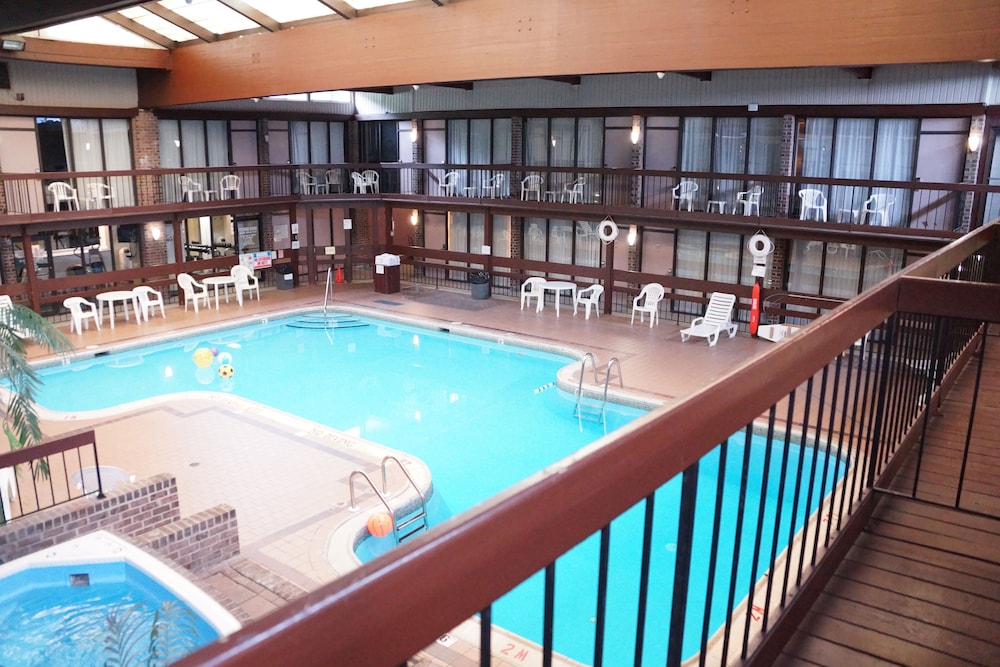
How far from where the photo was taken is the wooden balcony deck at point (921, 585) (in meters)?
2.79

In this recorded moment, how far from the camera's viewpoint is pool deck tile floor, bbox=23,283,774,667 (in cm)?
847

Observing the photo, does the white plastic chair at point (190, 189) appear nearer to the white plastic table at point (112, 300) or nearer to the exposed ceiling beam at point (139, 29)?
the white plastic table at point (112, 300)

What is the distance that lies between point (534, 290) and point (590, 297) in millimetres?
2051

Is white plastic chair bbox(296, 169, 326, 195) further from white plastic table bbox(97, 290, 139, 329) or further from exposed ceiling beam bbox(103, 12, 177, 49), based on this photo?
white plastic table bbox(97, 290, 139, 329)

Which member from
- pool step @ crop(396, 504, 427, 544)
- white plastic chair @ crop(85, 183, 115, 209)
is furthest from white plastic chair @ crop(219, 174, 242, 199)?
pool step @ crop(396, 504, 427, 544)

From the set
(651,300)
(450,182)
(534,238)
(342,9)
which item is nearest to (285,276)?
(450,182)

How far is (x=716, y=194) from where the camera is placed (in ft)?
63.1

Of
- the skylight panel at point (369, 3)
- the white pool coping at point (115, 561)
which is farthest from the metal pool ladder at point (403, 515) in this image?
the skylight panel at point (369, 3)

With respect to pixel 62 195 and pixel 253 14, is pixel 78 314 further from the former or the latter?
pixel 253 14

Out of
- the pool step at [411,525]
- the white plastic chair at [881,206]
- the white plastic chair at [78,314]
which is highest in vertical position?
the white plastic chair at [881,206]

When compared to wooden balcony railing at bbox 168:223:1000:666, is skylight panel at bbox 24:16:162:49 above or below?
above

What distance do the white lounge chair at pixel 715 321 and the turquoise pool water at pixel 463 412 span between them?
3123mm

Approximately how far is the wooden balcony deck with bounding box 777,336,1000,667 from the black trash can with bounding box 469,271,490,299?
61.4ft

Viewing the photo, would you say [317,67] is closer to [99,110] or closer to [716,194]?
[99,110]
